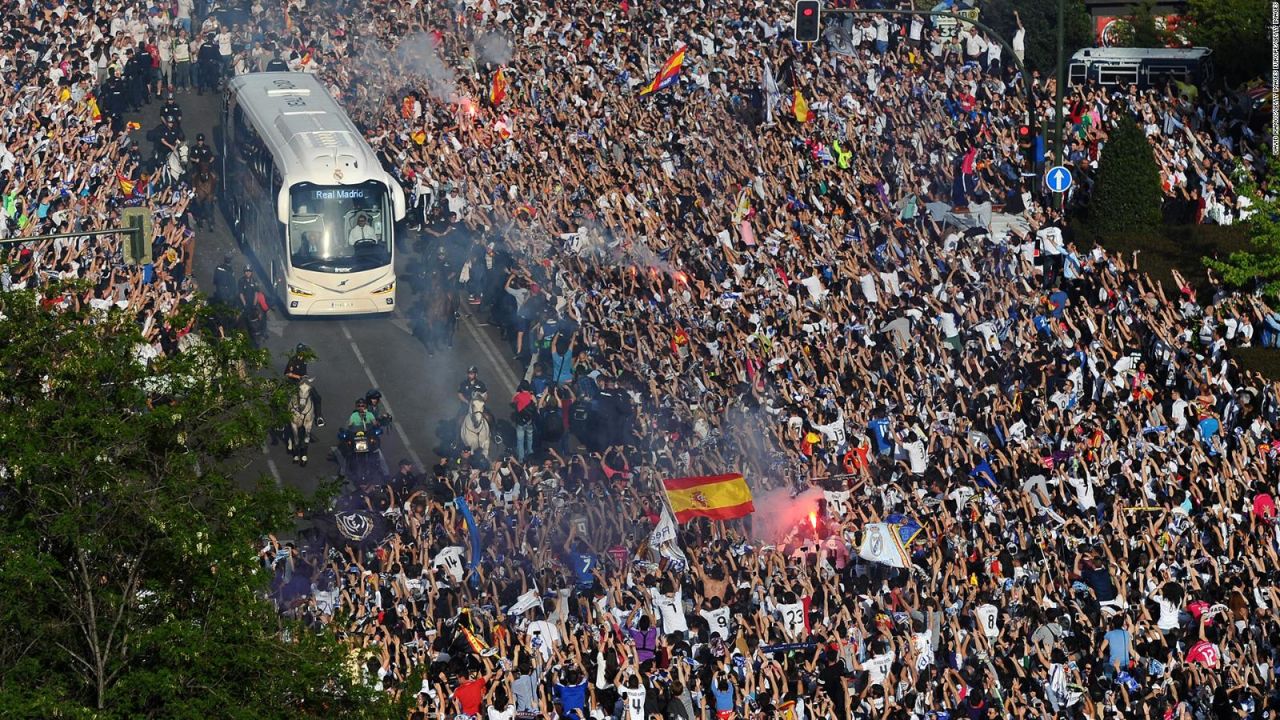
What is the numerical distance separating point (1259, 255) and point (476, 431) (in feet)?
42.3

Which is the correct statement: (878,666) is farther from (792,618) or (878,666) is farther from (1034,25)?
(1034,25)

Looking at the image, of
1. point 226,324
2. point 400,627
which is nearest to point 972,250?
point 226,324

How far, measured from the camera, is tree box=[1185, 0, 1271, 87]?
44.7 metres

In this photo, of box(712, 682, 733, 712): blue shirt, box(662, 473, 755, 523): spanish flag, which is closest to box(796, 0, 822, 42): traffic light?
box(662, 473, 755, 523): spanish flag

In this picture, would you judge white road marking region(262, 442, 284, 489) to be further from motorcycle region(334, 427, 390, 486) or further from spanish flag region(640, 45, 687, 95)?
spanish flag region(640, 45, 687, 95)

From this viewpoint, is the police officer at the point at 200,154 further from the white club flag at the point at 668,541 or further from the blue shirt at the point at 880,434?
the white club flag at the point at 668,541

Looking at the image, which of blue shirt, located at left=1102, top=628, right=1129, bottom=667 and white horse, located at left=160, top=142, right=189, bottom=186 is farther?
white horse, located at left=160, top=142, right=189, bottom=186

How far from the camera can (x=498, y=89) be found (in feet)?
140

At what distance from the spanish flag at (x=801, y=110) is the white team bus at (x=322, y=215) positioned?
8964 millimetres

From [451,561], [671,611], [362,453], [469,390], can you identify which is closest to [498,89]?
[469,390]

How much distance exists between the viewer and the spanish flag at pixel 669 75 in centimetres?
4234

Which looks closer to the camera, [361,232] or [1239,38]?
[361,232]

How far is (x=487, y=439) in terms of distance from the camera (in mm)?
30562

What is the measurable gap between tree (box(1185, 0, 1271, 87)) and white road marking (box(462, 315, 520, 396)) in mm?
16898
